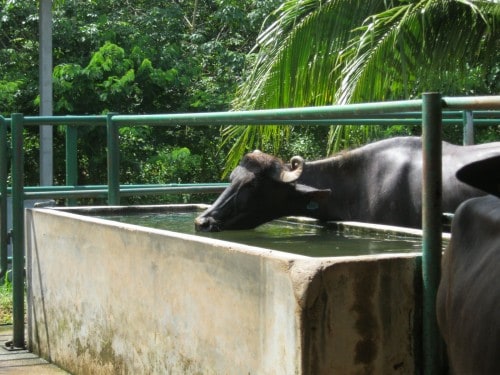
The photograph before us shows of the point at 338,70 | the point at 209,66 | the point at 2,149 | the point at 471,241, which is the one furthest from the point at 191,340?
the point at 209,66

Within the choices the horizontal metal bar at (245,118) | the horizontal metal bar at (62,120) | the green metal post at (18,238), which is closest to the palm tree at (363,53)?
the horizontal metal bar at (245,118)

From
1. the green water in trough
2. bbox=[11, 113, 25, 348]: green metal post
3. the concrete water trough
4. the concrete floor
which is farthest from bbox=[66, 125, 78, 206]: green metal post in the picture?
the concrete floor

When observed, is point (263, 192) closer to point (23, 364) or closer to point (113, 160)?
point (113, 160)

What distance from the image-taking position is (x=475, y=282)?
2.79m

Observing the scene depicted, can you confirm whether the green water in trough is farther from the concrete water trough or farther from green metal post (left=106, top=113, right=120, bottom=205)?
green metal post (left=106, top=113, right=120, bottom=205)

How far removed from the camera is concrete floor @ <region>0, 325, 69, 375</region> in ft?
21.4

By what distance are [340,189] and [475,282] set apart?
16.7 ft

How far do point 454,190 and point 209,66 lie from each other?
14.2 meters

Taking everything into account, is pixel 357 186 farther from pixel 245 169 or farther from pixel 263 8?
pixel 263 8

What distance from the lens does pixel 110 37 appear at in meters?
18.9

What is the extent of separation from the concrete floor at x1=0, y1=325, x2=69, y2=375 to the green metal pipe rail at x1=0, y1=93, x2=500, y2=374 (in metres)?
0.21

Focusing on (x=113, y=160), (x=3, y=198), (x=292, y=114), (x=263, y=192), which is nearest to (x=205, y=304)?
(x=292, y=114)

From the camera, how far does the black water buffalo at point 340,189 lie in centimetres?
740

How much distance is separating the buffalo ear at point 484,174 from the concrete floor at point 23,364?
4.08m
